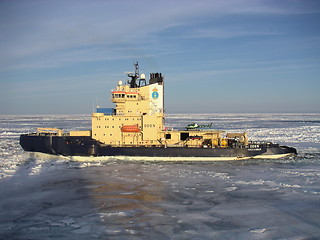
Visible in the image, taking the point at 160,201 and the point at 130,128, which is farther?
the point at 130,128

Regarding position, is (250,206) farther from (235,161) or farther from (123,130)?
(123,130)

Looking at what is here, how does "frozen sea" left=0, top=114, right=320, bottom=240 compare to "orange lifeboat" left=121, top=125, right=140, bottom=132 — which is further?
"orange lifeboat" left=121, top=125, right=140, bottom=132

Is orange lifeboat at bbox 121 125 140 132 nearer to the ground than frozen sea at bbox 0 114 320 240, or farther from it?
farther from it

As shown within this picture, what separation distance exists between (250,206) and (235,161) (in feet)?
43.6

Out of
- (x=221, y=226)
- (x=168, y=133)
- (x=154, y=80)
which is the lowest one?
(x=221, y=226)

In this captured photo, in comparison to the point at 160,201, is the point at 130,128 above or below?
above

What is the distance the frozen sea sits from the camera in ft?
41.4

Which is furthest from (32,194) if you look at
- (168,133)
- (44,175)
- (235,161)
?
(235,161)

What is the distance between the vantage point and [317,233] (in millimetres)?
12273

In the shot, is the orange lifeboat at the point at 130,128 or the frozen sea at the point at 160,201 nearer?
the frozen sea at the point at 160,201

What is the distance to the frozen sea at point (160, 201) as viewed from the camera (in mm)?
12633

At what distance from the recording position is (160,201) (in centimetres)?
1659

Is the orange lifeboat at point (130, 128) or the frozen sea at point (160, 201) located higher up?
the orange lifeboat at point (130, 128)

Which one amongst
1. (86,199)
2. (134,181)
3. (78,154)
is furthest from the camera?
(78,154)
